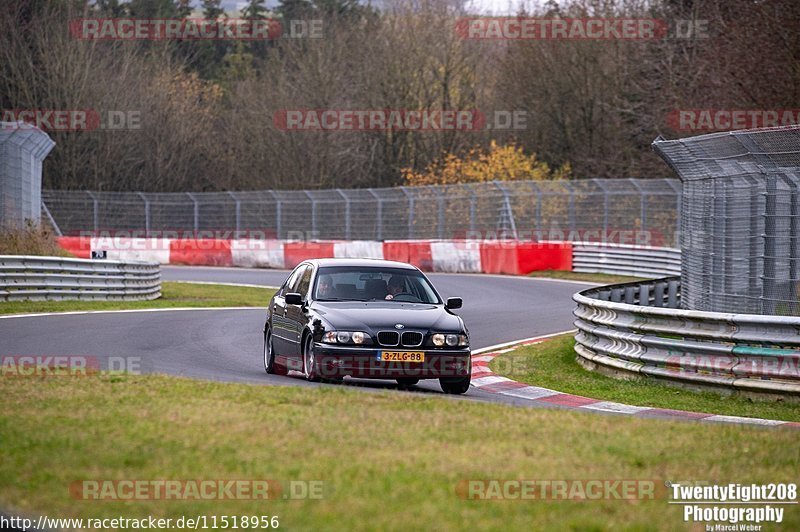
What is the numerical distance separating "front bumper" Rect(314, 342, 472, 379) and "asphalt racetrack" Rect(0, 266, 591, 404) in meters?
0.25

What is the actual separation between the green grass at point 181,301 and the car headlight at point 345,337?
35.0ft

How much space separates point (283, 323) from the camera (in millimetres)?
13695

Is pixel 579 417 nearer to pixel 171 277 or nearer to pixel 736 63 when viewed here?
pixel 171 277

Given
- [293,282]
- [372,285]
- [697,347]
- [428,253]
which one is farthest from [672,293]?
[428,253]

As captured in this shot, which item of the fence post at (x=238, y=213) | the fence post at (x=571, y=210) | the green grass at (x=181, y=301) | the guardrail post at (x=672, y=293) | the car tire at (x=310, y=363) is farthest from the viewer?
the fence post at (x=238, y=213)

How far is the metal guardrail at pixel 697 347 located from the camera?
486 inches

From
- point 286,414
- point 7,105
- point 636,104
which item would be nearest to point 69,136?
point 7,105

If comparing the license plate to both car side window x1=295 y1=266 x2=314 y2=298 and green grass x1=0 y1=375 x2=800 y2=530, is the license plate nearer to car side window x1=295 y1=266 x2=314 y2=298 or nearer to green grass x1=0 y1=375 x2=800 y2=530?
green grass x1=0 y1=375 x2=800 y2=530

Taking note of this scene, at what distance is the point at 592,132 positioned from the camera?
56.0 metres

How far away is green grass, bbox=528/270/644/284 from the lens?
33784 millimetres

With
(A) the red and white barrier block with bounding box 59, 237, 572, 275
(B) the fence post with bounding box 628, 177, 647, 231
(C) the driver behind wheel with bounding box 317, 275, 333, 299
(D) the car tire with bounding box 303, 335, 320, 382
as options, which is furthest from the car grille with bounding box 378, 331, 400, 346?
(A) the red and white barrier block with bounding box 59, 237, 572, 275

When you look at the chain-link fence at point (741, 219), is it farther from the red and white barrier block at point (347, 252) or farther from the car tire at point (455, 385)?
the red and white barrier block at point (347, 252)

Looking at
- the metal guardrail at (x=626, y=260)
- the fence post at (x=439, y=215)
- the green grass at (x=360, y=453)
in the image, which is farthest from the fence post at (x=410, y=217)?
the green grass at (x=360, y=453)

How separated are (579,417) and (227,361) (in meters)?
6.56
